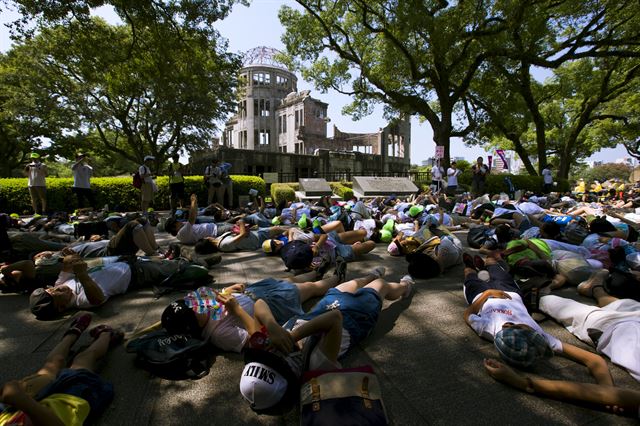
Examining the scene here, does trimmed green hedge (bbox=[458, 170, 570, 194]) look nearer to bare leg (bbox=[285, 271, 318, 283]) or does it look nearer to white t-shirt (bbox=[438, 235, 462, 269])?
white t-shirt (bbox=[438, 235, 462, 269])

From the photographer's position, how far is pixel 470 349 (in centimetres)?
268

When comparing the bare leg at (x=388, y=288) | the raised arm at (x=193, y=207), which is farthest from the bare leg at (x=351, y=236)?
the raised arm at (x=193, y=207)

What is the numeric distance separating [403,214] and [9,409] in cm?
762

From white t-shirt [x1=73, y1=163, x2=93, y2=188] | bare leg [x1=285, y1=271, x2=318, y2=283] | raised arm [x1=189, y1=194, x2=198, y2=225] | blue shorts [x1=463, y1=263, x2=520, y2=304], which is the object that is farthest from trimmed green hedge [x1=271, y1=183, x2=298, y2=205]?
blue shorts [x1=463, y1=263, x2=520, y2=304]

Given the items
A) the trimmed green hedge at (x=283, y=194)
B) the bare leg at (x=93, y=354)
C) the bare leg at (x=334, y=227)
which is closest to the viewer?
the bare leg at (x=93, y=354)

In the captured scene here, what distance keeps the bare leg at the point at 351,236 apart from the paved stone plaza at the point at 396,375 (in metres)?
2.15

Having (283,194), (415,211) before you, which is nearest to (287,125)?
(283,194)

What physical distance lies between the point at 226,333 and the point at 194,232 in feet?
13.7

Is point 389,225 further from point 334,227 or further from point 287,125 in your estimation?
point 287,125

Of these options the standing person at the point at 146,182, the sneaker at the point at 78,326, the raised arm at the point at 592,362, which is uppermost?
the standing person at the point at 146,182

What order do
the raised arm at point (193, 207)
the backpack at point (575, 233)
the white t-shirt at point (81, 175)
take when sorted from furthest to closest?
1. the white t-shirt at point (81, 175)
2. the raised arm at point (193, 207)
3. the backpack at point (575, 233)

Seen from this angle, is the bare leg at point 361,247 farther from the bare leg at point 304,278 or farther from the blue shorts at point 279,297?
the blue shorts at point 279,297

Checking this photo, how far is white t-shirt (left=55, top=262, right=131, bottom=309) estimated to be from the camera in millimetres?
3545

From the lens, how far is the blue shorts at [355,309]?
2.69m
